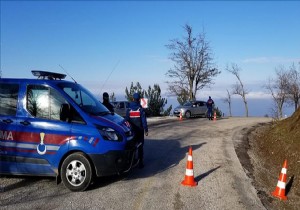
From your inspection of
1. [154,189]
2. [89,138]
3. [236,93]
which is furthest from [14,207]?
[236,93]

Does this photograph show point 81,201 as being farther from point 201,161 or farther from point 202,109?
point 202,109

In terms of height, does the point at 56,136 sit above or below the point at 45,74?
below

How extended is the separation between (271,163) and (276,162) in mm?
150

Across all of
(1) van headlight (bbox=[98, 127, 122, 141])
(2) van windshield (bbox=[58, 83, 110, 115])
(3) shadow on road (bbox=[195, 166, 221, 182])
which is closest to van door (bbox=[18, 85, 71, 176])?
(2) van windshield (bbox=[58, 83, 110, 115])

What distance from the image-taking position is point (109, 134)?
751cm

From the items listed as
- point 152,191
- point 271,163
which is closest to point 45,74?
point 152,191

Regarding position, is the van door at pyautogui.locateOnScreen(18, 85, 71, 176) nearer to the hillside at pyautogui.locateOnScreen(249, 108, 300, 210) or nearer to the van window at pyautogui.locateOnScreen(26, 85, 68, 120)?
the van window at pyautogui.locateOnScreen(26, 85, 68, 120)

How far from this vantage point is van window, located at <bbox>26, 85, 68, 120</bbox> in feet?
24.9

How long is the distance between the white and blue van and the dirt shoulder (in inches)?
121

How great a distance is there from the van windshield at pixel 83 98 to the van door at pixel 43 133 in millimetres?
279

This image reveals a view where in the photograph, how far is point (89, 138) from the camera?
7.37 meters

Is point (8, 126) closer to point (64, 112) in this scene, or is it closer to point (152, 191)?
point (64, 112)

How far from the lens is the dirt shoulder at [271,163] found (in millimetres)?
7782

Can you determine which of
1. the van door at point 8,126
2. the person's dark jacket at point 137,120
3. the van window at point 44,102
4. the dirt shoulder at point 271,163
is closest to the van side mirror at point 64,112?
the van window at point 44,102
